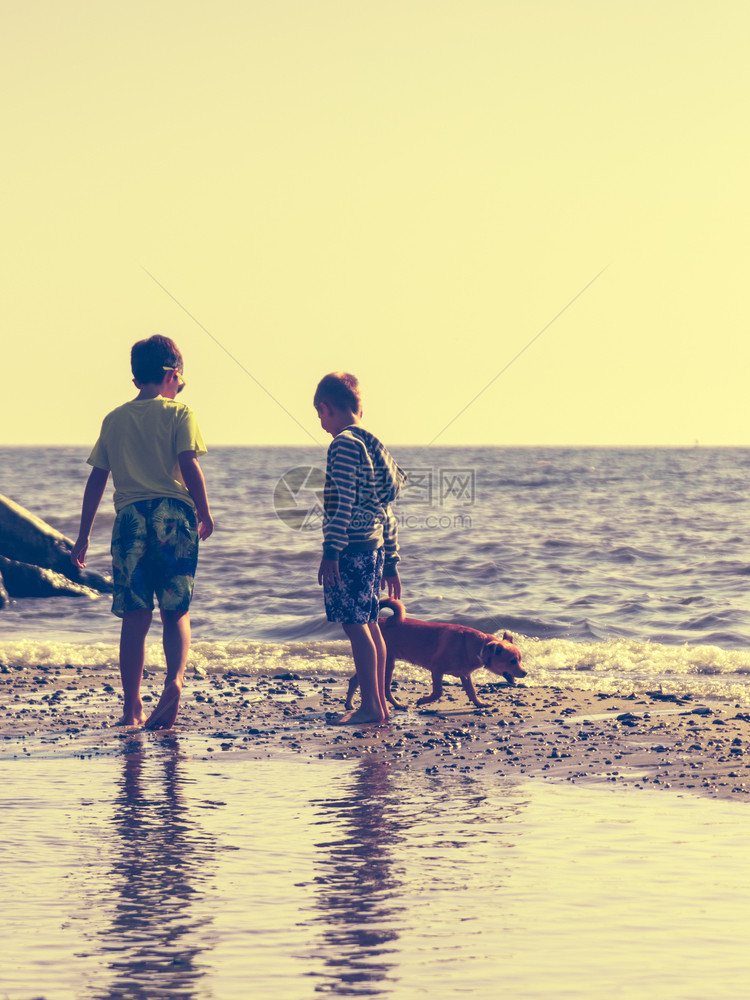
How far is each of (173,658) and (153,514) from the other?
29.7 inches

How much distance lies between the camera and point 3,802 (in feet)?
15.1

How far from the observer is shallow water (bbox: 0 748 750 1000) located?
2957 mm

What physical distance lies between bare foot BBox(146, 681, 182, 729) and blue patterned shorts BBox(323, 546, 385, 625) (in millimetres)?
888

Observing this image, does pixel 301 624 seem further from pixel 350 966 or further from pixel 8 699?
pixel 350 966

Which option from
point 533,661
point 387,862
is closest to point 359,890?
point 387,862

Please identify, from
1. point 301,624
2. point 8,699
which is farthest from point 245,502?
point 8,699

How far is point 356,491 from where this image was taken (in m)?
6.25

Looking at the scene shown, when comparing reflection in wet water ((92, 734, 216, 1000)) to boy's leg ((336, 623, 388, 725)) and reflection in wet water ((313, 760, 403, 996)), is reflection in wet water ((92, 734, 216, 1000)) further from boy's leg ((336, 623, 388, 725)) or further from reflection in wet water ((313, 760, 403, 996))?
boy's leg ((336, 623, 388, 725))

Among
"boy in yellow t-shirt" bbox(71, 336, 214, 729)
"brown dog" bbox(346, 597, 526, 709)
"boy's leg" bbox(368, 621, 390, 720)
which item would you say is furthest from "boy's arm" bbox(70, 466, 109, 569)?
"brown dog" bbox(346, 597, 526, 709)

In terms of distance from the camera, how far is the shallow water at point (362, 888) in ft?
9.70

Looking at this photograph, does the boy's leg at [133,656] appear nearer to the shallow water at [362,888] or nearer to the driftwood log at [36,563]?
the shallow water at [362,888]

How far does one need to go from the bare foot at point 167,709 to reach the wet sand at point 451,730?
136mm

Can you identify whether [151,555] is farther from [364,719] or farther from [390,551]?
[364,719]

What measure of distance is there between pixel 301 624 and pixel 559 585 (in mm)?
4434
